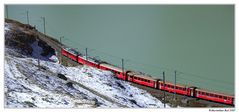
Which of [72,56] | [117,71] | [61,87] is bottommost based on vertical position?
[117,71]

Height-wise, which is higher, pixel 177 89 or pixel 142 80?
pixel 142 80

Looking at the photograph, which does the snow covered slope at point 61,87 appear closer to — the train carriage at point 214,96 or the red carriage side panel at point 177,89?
the red carriage side panel at point 177,89

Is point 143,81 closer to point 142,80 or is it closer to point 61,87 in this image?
point 142,80

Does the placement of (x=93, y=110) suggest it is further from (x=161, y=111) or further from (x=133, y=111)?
(x=161, y=111)

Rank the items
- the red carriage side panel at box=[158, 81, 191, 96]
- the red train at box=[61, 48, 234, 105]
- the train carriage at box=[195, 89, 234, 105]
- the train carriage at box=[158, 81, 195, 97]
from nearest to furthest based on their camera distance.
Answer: the train carriage at box=[195, 89, 234, 105] < the red train at box=[61, 48, 234, 105] < the train carriage at box=[158, 81, 195, 97] < the red carriage side panel at box=[158, 81, 191, 96]

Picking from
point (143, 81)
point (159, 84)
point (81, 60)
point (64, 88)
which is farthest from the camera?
point (81, 60)

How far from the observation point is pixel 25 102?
21.1m

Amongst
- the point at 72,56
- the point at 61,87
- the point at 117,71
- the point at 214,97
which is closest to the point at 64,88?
the point at 61,87

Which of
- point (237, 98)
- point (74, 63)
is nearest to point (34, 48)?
point (74, 63)

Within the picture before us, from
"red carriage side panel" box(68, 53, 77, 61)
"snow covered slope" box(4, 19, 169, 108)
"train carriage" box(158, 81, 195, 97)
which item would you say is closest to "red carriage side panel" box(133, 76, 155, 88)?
"snow covered slope" box(4, 19, 169, 108)

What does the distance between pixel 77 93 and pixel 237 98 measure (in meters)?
11.2

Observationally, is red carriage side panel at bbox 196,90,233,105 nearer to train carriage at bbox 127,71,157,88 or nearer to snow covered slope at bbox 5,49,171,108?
snow covered slope at bbox 5,49,171,108

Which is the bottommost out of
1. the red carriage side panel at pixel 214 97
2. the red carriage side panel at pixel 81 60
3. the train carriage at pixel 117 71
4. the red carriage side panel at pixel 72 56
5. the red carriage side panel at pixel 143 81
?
the red carriage side panel at pixel 214 97

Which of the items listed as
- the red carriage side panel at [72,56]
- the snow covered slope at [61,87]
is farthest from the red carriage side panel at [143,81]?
the red carriage side panel at [72,56]
